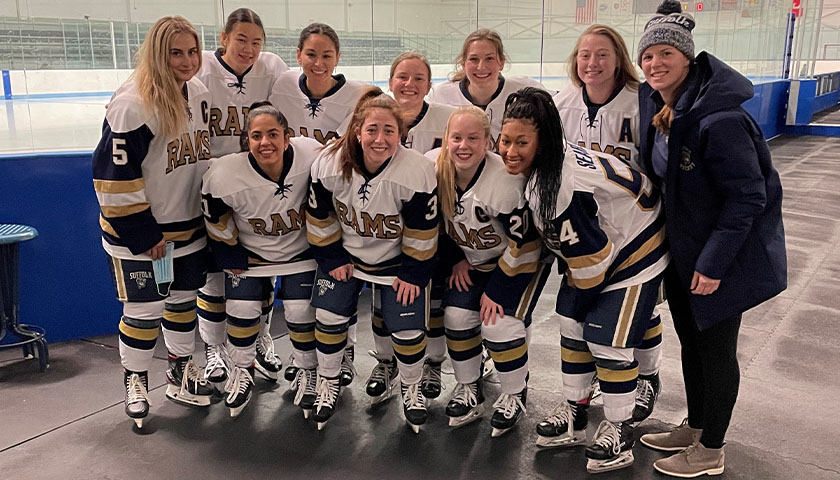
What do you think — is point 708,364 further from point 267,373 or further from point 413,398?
point 267,373

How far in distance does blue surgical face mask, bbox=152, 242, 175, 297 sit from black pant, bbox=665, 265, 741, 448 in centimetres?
156

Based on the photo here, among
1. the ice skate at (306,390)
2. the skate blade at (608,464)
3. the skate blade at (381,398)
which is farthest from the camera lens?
the skate blade at (381,398)

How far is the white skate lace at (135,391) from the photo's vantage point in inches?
92.4

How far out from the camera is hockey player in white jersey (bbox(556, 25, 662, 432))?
219cm

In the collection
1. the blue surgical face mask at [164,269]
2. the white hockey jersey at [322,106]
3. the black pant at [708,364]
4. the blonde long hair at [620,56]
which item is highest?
the blonde long hair at [620,56]

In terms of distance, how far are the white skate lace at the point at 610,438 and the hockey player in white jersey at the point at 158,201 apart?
4.44 ft

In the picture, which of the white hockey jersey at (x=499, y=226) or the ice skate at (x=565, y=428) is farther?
the ice skate at (x=565, y=428)

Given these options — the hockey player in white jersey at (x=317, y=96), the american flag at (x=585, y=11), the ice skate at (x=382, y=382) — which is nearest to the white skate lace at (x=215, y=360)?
the ice skate at (x=382, y=382)

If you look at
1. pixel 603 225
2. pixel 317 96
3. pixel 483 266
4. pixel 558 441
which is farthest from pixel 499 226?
pixel 317 96

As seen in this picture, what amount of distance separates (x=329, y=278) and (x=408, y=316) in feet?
0.96

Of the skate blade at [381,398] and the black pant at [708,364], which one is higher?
the black pant at [708,364]

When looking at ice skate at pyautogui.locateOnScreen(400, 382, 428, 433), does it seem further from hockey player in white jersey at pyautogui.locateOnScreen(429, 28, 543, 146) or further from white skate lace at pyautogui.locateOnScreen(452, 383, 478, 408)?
hockey player in white jersey at pyautogui.locateOnScreen(429, 28, 543, 146)

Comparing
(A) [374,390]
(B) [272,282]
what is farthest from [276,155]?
(A) [374,390]

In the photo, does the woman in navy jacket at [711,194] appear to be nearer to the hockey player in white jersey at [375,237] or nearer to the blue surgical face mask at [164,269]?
the hockey player in white jersey at [375,237]
